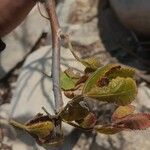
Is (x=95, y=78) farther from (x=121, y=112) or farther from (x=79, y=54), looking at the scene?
(x=79, y=54)

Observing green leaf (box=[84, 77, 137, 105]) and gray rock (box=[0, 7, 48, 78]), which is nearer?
green leaf (box=[84, 77, 137, 105])

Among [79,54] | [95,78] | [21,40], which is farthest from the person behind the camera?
[21,40]

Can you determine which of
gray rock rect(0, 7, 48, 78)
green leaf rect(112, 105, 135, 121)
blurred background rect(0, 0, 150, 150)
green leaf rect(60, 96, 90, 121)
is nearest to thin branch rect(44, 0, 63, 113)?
green leaf rect(60, 96, 90, 121)

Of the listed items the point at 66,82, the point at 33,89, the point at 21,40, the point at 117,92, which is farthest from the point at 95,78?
the point at 21,40

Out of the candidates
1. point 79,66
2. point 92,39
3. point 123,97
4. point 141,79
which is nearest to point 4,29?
point 123,97

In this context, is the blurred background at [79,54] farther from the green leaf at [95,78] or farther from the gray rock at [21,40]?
the green leaf at [95,78]

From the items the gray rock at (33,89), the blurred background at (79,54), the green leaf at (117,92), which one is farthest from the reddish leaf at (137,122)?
the gray rock at (33,89)

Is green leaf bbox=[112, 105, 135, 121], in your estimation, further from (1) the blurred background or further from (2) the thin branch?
(1) the blurred background

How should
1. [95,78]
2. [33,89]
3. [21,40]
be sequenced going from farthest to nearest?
Result: 1. [21,40]
2. [33,89]
3. [95,78]
